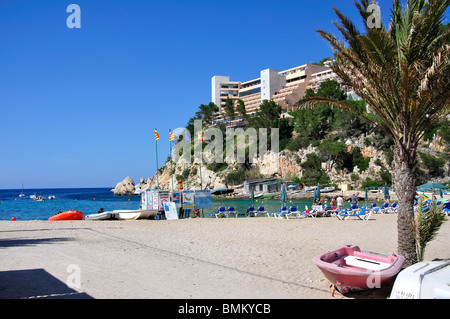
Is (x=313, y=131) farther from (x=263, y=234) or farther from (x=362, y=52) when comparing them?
(x=362, y=52)

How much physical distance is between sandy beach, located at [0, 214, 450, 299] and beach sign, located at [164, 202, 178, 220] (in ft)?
A: 22.8

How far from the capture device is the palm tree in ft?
24.2

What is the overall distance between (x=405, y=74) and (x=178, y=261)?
22.5 feet

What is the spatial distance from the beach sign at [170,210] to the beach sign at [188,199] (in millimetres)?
1214

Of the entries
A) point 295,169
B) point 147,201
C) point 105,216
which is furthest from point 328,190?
point 105,216

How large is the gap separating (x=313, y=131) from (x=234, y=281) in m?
62.0

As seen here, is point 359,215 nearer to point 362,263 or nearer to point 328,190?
point 362,263

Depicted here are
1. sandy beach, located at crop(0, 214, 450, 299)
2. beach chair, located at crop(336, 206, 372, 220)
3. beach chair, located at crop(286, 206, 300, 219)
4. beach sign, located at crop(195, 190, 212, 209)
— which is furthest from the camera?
beach sign, located at crop(195, 190, 212, 209)

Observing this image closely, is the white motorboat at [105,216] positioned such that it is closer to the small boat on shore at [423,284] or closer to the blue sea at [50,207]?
the blue sea at [50,207]

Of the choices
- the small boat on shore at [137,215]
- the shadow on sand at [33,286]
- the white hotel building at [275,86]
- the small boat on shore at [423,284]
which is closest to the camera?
the small boat on shore at [423,284]

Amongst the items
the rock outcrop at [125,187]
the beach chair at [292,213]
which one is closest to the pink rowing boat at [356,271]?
the beach chair at [292,213]

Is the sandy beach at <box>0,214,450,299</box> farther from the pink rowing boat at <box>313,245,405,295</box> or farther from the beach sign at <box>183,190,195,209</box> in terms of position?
the beach sign at <box>183,190,195,209</box>

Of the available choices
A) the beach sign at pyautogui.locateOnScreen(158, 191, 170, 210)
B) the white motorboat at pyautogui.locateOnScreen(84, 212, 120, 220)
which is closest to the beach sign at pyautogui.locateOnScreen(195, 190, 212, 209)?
the beach sign at pyautogui.locateOnScreen(158, 191, 170, 210)

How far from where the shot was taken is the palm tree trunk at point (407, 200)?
7.79m
